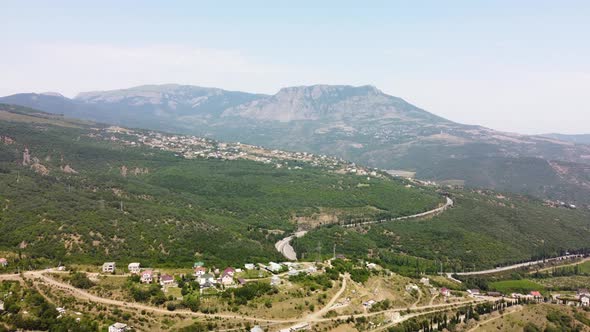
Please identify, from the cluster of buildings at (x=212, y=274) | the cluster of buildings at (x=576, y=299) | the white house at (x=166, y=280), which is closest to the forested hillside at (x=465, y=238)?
the cluster of buildings at (x=576, y=299)

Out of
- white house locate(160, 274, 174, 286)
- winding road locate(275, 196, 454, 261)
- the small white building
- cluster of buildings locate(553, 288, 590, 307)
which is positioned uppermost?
the small white building

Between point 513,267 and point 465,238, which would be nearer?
point 513,267

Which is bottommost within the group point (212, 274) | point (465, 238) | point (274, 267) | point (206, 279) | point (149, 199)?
point (465, 238)

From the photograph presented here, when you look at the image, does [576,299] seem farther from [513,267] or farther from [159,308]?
[159,308]

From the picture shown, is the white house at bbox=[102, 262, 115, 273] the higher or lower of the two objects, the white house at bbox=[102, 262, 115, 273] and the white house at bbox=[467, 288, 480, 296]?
the higher

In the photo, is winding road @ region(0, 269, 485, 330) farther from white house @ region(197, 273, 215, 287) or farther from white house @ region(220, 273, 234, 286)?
white house @ region(220, 273, 234, 286)

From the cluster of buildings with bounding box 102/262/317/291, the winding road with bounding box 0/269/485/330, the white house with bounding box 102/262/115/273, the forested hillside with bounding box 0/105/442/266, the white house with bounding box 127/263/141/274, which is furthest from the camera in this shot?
the forested hillside with bounding box 0/105/442/266

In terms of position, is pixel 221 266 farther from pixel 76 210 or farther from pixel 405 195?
pixel 405 195

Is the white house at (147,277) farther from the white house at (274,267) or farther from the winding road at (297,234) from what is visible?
the winding road at (297,234)

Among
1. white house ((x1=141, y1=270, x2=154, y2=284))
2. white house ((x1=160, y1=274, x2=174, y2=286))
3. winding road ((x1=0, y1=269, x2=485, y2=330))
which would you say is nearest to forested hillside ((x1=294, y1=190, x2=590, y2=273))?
winding road ((x1=0, y1=269, x2=485, y2=330))

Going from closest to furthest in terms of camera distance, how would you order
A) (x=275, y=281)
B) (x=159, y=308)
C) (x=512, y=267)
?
(x=159, y=308) → (x=275, y=281) → (x=512, y=267)

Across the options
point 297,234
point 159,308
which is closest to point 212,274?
point 159,308
